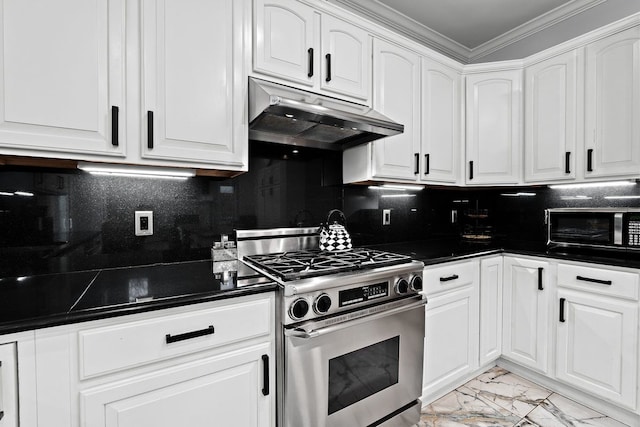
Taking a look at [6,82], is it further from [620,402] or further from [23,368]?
[620,402]

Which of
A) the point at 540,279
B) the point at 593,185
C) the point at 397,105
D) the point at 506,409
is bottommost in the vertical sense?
the point at 506,409

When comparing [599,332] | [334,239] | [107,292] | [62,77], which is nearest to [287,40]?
[62,77]

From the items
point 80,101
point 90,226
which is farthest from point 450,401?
point 80,101

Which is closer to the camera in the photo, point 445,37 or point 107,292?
point 107,292

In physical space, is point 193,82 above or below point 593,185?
above

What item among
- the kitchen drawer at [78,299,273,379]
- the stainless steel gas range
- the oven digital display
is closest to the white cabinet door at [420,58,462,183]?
the stainless steel gas range

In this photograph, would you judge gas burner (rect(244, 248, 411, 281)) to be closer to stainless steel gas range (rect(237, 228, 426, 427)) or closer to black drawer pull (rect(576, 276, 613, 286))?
stainless steel gas range (rect(237, 228, 426, 427))

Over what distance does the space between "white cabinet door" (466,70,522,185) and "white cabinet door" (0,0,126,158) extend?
2.36 meters

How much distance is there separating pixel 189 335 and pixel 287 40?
4.82ft

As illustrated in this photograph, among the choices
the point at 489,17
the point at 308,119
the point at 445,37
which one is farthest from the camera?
the point at 445,37

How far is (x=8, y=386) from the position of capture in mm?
845

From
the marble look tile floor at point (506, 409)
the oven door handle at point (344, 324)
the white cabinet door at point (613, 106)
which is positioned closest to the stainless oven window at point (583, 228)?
the white cabinet door at point (613, 106)

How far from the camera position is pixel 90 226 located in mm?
1435

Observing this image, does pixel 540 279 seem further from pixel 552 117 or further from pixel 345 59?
pixel 345 59
